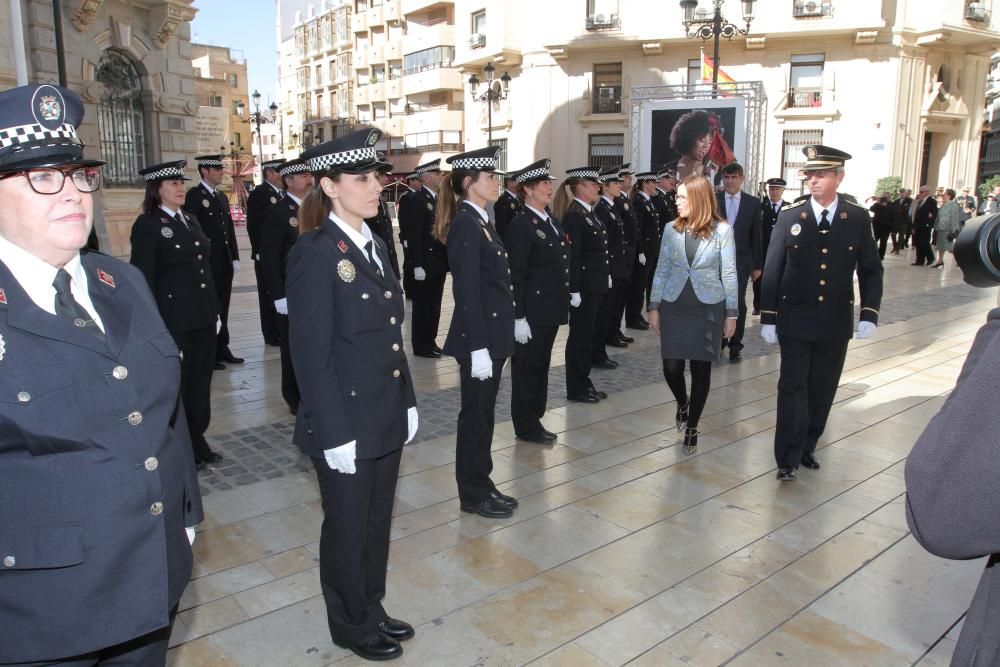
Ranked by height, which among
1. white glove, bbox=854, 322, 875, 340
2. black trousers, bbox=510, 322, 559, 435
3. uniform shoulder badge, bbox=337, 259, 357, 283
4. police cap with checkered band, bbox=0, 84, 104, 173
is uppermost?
police cap with checkered band, bbox=0, 84, 104, 173

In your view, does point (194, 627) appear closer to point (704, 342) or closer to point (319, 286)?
point (319, 286)

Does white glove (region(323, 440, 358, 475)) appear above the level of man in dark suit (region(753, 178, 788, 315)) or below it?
below

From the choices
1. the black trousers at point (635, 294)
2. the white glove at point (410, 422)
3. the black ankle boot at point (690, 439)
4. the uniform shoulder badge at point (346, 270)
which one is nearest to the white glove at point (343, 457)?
the white glove at point (410, 422)

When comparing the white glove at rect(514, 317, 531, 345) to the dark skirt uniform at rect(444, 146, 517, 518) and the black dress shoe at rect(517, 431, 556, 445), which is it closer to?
the dark skirt uniform at rect(444, 146, 517, 518)

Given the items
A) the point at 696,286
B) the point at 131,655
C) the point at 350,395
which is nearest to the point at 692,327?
the point at 696,286

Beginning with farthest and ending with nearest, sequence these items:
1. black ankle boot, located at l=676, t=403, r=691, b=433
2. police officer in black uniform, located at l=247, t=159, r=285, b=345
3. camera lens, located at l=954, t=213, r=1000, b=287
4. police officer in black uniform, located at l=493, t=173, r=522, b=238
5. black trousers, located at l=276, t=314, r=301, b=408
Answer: police officer in black uniform, located at l=493, t=173, r=522, b=238 → police officer in black uniform, located at l=247, t=159, r=285, b=345 → black trousers, located at l=276, t=314, r=301, b=408 → black ankle boot, located at l=676, t=403, r=691, b=433 → camera lens, located at l=954, t=213, r=1000, b=287

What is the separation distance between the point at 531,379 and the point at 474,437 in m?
1.39

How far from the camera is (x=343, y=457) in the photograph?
9.52 ft

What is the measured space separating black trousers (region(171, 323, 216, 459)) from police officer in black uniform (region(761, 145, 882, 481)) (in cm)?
405

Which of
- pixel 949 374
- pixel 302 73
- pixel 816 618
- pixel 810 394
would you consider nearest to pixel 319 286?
pixel 816 618

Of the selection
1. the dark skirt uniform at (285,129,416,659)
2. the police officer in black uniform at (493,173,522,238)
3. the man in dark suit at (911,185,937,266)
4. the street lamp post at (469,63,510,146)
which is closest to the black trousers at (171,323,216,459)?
the dark skirt uniform at (285,129,416,659)

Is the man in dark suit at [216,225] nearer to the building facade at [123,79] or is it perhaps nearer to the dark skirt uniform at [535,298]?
the dark skirt uniform at [535,298]

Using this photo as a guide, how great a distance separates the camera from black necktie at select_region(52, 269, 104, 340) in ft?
6.15

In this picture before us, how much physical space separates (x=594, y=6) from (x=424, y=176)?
2800cm
